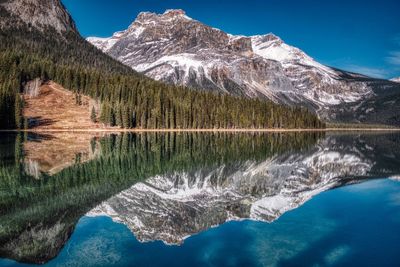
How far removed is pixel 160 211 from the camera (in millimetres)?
25281

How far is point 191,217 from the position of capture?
2378 cm

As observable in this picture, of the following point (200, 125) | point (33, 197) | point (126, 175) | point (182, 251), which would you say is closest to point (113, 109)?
point (200, 125)

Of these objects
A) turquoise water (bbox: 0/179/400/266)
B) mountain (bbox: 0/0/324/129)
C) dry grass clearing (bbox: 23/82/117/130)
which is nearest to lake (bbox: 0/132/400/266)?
turquoise water (bbox: 0/179/400/266)

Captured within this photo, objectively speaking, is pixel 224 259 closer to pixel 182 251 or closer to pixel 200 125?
pixel 182 251

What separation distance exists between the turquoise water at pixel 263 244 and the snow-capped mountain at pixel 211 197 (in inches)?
42.4

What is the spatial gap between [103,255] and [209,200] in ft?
41.4

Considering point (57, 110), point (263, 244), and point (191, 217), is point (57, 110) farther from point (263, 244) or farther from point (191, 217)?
point (263, 244)

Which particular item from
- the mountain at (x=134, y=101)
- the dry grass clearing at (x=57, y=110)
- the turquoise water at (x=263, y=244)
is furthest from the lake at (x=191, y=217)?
the mountain at (x=134, y=101)

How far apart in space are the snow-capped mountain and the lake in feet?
0.28

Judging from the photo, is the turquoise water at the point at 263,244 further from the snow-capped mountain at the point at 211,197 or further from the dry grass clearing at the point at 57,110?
the dry grass clearing at the point at 57,110

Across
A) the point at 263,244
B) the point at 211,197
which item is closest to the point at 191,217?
the point at 211,197

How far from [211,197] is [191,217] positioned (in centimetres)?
589

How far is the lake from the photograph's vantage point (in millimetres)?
17016

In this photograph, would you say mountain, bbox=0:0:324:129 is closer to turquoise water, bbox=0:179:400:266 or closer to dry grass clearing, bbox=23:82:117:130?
dry grass clearing, bbox=23:82:117:130
